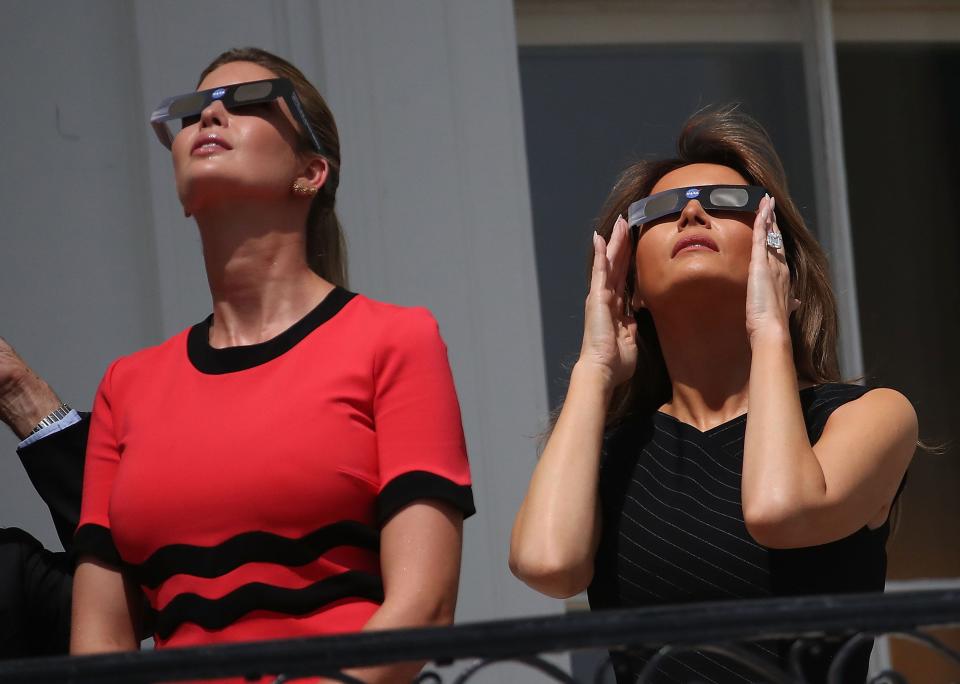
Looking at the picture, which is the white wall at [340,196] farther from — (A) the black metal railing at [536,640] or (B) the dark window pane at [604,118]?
(A) the black metal railing at [536,640]

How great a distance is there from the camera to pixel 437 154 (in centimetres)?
429

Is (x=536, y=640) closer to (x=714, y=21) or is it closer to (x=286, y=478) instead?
(x=286, y=478)

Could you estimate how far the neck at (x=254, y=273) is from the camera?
2859 millimetres

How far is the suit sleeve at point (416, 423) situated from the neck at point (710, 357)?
49 cm

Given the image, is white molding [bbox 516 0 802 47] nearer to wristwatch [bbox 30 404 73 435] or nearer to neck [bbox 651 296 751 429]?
neck [bbox 651 296 751 429]

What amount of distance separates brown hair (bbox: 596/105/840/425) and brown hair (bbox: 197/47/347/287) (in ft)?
1.81

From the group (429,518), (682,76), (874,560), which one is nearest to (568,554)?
(429,518)

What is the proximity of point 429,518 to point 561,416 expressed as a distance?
1.42 feet

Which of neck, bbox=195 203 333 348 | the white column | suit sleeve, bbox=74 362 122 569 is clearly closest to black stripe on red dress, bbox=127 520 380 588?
suit sleeve, bbox=74 362 122 569

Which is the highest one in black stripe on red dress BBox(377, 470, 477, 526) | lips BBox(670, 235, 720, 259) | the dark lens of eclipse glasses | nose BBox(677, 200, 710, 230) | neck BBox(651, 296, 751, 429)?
the dark lens of eclipse glasses

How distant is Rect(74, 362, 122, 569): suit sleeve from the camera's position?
9.03ft

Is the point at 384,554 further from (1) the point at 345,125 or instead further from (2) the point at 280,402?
(1) the point at 345,125

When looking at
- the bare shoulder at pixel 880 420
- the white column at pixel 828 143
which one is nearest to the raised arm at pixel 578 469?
the bare shoulder at pixel 880 420

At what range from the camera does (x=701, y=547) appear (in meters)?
2.67
